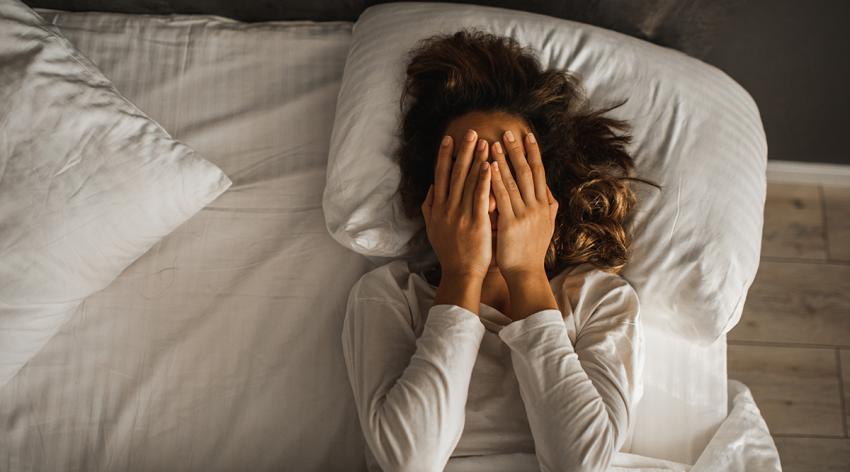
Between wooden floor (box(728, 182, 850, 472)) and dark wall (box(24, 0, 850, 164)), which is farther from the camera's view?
wooden floor (box(728, 182, 850, 472))

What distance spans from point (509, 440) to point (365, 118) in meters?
0.62

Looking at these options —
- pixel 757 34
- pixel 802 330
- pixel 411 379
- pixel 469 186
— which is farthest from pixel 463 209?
pixel 802 330

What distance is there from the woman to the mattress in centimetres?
13

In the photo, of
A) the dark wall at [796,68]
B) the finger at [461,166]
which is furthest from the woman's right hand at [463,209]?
the dark wall at [796,68]

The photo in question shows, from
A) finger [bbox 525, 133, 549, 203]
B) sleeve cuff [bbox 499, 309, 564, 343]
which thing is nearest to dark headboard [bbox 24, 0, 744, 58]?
finger [bbox 525, 133, 549, 203]

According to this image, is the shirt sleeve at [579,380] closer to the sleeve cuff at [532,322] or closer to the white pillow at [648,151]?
the sleeve cuff at [532,322]

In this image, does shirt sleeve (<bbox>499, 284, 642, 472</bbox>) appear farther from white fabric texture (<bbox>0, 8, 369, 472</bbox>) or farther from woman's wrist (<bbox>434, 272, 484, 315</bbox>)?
white fabric texture (<bbox>0, 8, 369, 472</bbox>)

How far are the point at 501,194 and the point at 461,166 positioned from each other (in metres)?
0.08

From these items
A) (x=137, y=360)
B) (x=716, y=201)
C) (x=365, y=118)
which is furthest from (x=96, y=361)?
(x=716, y=201)

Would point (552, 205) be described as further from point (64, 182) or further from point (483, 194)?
point (64, 182)

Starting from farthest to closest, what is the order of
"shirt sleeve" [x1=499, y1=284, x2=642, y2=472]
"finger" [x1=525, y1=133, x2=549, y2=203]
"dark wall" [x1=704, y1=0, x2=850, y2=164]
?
"dark wall" [x1=704, y1=0, x2=850, y2=164]
"finger" [x1=525, y1=133, x2=549, y2=203]
"shirt sleeve" [x1=499, y1=284, x2=642, y2=472]

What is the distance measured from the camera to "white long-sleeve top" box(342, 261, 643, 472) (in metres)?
0.85

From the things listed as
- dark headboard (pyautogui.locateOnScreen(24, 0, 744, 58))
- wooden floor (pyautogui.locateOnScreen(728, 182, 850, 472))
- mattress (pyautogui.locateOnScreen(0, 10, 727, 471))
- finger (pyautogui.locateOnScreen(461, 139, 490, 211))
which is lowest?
wooden floor (pyautogui.locateOnScreen(728, 182, 850, 472))

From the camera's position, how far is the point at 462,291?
3.09 ft
